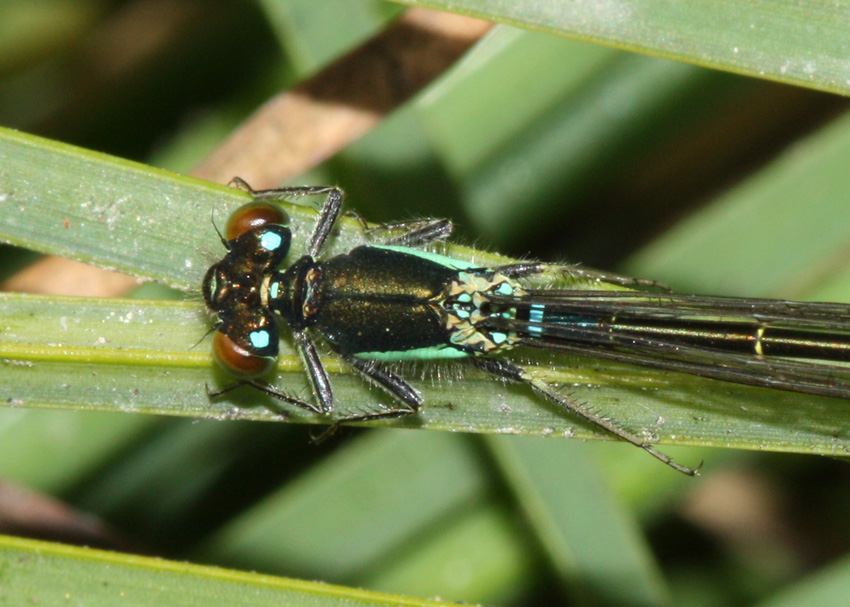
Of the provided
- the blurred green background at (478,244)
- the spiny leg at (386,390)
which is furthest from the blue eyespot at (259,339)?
the blurred green background at (478,244)

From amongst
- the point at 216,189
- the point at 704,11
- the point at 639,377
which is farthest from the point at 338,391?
the point at 704,11

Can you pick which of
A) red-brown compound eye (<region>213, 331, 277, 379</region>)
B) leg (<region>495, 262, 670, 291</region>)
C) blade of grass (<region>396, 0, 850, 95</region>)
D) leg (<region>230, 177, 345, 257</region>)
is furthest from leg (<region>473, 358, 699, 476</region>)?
blade of grass (<region>396, 0, 850, 95</region>)

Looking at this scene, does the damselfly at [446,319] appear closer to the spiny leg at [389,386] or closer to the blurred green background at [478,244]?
the spiny leg at [389,386]

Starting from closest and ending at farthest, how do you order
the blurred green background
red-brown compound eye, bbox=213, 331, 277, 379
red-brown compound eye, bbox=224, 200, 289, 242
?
1. red-brown compound eye, bbox=213, 331, 277, 379
2. red-brown compound eye, bbox=224, 200, 289, 242
3. the blurred green background

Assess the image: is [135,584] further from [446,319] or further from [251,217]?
[446,319]

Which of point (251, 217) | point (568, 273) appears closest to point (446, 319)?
point (568, 273)

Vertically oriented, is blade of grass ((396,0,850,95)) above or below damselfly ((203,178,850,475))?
above

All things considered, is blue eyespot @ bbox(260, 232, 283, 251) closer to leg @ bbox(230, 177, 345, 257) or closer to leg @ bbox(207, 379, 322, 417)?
leg @ bbox(230, 177, 345, 257)

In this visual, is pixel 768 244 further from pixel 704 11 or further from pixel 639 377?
pixel 704 11
